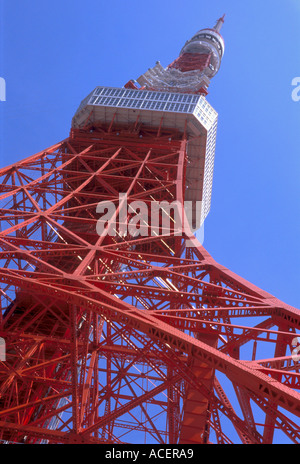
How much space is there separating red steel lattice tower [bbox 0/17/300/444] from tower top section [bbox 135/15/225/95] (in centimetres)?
23

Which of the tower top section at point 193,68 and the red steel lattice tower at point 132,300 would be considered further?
the tower top section at point 193,68

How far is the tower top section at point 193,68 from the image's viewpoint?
32.2 m

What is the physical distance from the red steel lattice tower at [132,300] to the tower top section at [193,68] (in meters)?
0.23

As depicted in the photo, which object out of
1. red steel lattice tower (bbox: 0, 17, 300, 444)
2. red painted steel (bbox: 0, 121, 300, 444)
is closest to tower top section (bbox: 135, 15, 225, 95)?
red steel lattice tower (bbox: 0, 17, 300, 444)

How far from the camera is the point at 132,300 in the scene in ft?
61.3

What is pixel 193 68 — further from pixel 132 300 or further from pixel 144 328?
pixel 144 328

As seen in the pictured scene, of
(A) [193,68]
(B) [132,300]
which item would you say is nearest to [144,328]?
(B) [132,300]

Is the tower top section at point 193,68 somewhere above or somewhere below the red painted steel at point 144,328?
above

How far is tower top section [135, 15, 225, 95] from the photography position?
32219 millimetres

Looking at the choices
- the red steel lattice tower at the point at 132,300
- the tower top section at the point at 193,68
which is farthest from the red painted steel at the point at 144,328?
the tower top section at the point at 193,68

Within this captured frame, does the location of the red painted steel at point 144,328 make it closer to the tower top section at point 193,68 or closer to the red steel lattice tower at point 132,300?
the red steel lattice tower at point 132,300

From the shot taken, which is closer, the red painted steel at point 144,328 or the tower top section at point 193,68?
the red painted steel at point 144,328

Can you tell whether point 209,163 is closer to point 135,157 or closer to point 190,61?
point 135,157

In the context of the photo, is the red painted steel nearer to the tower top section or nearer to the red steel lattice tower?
the red steel lattice tower
